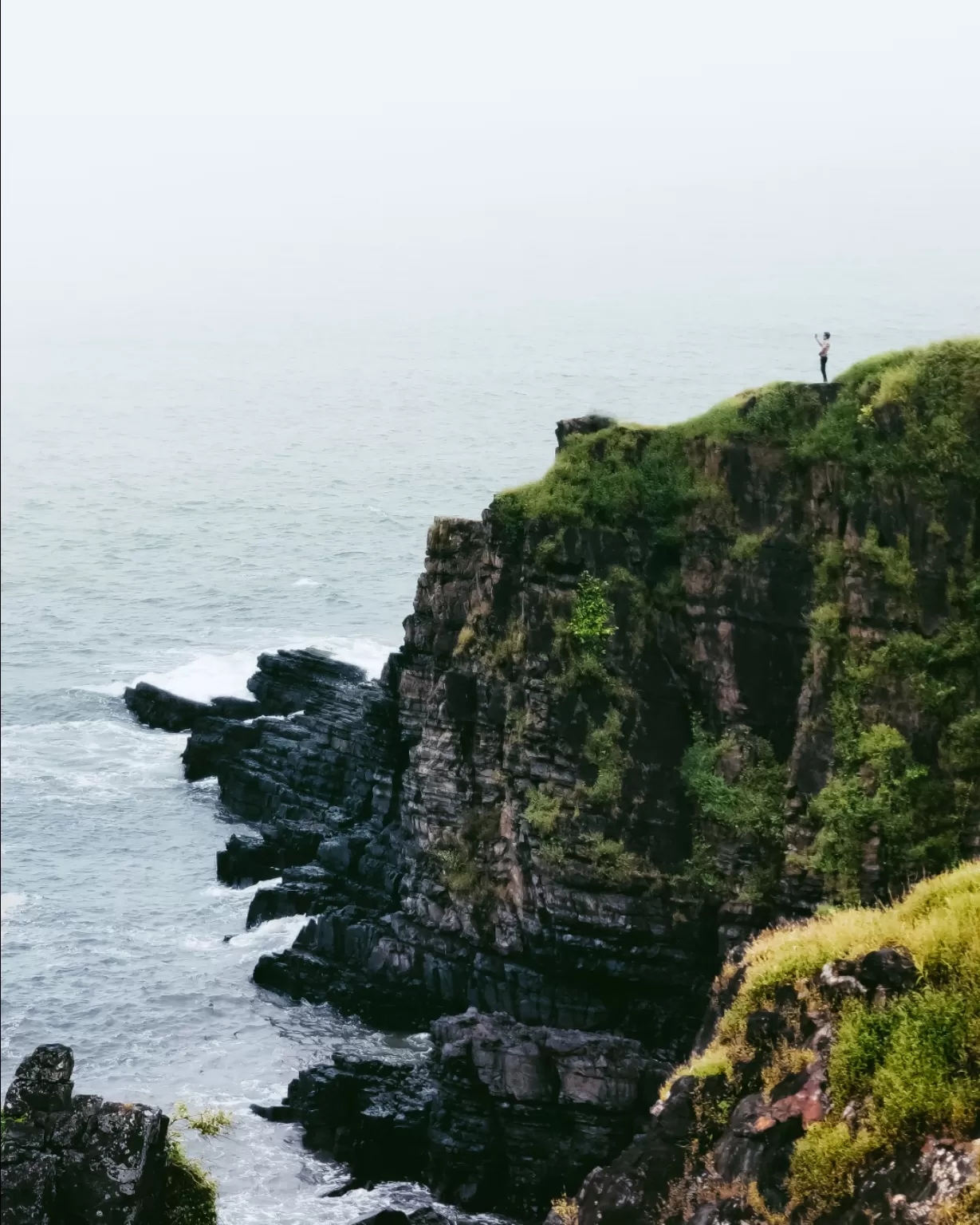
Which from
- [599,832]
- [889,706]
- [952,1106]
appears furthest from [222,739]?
[952,1106]

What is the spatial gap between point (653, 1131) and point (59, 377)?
101451mm

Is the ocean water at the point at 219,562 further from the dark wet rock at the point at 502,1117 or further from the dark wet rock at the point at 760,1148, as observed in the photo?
the dark wet rock at the point at 760,1148

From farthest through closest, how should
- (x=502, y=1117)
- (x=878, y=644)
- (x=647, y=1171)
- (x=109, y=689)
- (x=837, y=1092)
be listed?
1. (x=109, y=689)
2. (x=878, y=644)
3. (x=502, y=1117)
4. (x=647, y=1171)
5. (x=837, y=1092)

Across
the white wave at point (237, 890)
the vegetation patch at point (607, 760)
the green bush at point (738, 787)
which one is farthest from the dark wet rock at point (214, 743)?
the green bush at point (738, 787)

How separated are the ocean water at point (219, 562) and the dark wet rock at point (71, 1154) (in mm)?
5486

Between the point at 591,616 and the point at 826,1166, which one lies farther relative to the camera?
the point at 591,616

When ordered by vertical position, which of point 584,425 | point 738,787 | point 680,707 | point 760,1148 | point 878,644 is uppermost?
point 584,425

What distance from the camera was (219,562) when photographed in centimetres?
7819

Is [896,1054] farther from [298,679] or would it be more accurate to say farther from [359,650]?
[359,650]

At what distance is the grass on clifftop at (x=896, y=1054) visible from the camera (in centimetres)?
1380

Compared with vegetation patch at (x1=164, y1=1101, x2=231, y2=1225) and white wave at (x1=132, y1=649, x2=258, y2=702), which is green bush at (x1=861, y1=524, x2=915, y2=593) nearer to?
vegetation patch at (x1=164, y1=1101, x2=231, y2=1225)

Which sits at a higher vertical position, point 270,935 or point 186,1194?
point 186,1194

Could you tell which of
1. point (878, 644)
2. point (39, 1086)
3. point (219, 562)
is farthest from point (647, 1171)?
point (219, 562)

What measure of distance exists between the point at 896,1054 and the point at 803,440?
19342 mm
